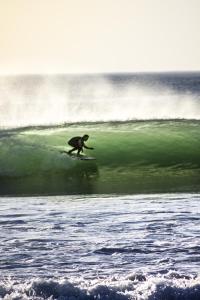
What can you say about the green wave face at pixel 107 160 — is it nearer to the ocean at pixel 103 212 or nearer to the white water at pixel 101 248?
the ocean at pixel 103 212

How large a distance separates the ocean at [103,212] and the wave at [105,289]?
0.01 meters

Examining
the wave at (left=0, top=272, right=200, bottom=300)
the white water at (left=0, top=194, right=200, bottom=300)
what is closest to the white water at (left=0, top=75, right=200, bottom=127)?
the white water at (left=0, top=194, right=200, bottom=300)

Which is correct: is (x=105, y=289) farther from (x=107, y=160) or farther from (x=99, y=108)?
(x=99, y=108)

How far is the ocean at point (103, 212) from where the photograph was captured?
13898 millimetres

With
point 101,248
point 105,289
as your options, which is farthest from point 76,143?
point 105,289

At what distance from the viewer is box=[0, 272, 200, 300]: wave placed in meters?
13.4

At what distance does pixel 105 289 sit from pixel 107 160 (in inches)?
614

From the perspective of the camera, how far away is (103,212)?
19.9 metres

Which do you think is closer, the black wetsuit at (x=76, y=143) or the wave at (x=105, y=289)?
the wave at (x=105, y=289)

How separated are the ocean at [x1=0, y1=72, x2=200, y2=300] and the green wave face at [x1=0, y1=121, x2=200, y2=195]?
0.03 m

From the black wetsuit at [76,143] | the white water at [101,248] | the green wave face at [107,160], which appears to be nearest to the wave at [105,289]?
the white water at [101,248]

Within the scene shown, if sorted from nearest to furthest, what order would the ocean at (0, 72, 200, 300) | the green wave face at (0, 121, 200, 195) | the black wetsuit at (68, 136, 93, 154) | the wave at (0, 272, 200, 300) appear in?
the wave at (0, 272, 200, 300), the ocean at (0, 72, 200, 300), the green wave face at (0, 121, 200, 195), the black wetsuit at (68, 136, 93, 154)

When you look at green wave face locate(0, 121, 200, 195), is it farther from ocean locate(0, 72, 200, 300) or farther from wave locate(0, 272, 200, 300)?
wave locate(0, 272, 200, 300)

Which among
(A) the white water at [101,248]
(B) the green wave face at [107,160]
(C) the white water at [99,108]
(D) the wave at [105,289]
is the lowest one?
(D) the wave at [105,289]
